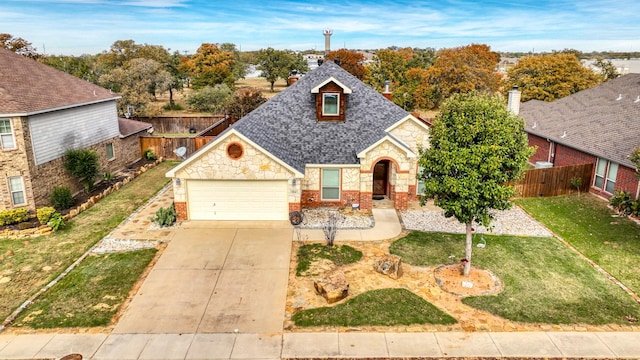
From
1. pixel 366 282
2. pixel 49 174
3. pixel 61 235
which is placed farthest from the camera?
pixel 49 174

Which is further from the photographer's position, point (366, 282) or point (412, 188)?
point (412, 188)

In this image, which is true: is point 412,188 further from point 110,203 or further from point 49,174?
point 49,174

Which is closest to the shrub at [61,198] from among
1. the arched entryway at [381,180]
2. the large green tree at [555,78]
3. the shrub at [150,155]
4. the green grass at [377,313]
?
the shrub at [150,155]

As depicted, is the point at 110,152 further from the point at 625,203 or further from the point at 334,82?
the point at 625,203

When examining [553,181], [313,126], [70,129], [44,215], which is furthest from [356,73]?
[44,215]

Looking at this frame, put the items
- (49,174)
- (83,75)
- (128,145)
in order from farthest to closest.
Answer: (83,75)
(128,145)
(49,174)

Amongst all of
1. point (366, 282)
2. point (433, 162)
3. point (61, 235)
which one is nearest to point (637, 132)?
point (433, 162)

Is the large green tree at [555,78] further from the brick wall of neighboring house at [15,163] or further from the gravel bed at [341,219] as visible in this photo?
the brick wall of neighboring house at [15,163]

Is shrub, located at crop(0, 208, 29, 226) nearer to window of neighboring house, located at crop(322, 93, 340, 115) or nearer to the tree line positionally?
window of neighboring house, located at crop(322, 93, 340, 115)
